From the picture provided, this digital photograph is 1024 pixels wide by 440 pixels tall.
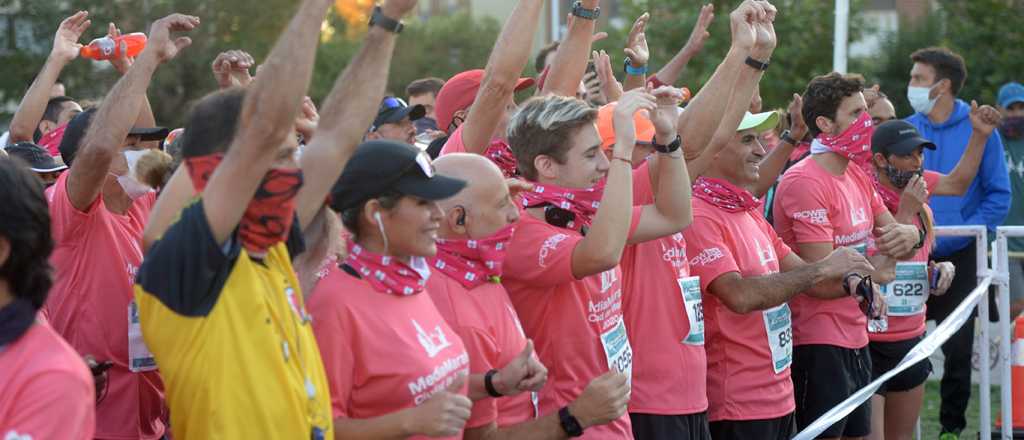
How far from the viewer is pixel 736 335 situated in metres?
5.28

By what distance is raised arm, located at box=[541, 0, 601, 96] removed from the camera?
16.6 ft

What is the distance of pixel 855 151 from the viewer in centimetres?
624

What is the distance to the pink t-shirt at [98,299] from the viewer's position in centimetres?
444

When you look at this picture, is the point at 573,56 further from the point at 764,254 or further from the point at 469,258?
the point at 469,258

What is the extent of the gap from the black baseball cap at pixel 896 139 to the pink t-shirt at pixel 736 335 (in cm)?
176

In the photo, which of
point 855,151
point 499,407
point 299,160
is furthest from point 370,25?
point 855,151

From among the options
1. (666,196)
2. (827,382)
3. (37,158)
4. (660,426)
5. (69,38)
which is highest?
(69,38)

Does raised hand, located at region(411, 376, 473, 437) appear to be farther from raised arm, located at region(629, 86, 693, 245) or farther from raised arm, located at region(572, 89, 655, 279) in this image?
raised arm, located at region(629, 86, 693, 245)

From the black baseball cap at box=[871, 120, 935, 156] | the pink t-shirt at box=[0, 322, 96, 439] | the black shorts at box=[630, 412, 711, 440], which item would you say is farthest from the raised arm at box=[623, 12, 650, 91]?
the pink t-shirt at box=[0, 322, 96, 439]

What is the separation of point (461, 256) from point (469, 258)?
24mm

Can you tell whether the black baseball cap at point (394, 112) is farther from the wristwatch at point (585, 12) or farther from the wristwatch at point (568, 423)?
the wristwatch at point (568, 423)

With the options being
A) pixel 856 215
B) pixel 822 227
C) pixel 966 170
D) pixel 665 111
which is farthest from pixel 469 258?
pixel 966 170

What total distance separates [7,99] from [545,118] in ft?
78.3

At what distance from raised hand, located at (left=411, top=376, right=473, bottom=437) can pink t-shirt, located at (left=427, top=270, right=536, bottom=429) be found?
18.6 inches
